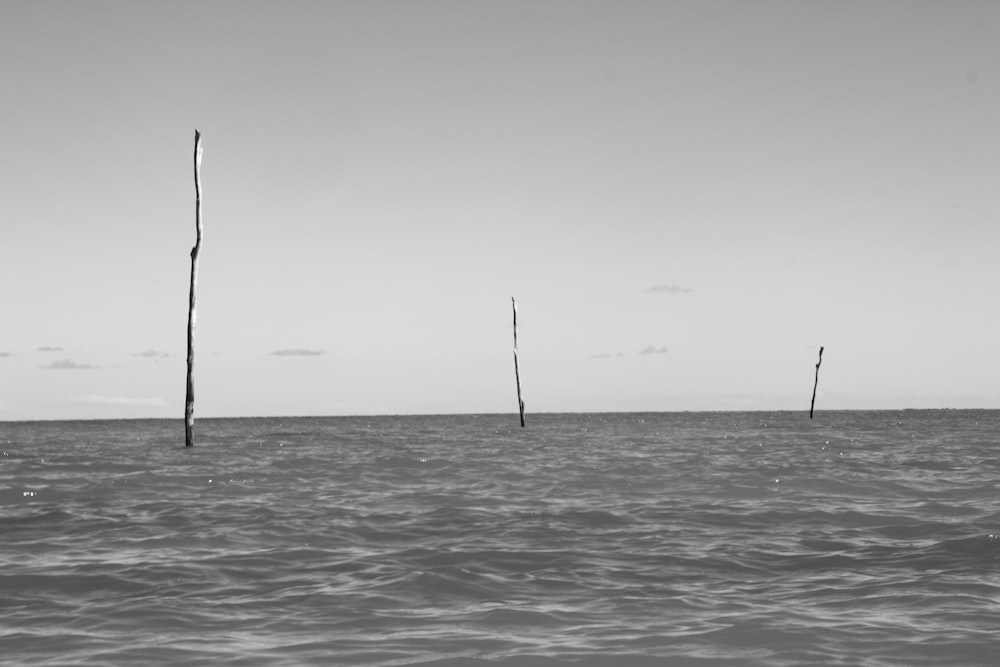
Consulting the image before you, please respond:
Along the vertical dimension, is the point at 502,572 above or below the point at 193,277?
below

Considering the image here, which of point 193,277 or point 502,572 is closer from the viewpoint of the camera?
point 502,572

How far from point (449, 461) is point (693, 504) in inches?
482

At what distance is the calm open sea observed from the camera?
6871mm

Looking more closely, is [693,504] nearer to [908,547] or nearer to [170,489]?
[908,547]

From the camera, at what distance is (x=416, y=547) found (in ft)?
37.1

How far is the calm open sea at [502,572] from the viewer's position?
6871mm

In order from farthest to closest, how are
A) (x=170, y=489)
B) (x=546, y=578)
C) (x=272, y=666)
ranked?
(x=170, y=489)
(x=546, y=578)
(x=272, y=666)

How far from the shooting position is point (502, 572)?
32.0 feet

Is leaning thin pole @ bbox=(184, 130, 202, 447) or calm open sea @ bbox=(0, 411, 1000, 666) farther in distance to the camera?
leaning thin pole @ bbox=(184, 130, 202, 447)

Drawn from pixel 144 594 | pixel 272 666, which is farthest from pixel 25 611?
pixel 272 666

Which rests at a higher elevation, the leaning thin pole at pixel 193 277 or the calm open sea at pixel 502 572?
the leaning thin pole at pixel 193 277

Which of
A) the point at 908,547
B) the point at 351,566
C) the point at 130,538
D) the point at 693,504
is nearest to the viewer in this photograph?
the point at 351,566

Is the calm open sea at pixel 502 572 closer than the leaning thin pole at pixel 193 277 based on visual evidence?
Yes

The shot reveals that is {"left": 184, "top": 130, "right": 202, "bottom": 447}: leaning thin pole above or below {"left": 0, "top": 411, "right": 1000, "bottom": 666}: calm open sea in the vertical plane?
above
